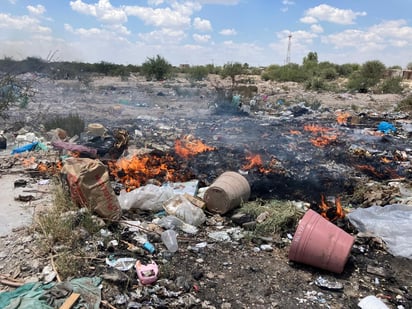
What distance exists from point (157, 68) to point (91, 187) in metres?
24.6

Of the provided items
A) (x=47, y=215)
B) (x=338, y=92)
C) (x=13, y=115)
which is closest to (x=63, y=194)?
(x=47, y=215)

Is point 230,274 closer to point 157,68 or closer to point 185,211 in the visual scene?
point 185,211

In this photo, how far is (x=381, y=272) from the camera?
3320mm

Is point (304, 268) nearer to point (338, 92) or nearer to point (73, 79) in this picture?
point (338, 92)

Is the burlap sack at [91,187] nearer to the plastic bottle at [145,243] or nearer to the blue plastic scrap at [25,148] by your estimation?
the plastic bottle at [145,243]

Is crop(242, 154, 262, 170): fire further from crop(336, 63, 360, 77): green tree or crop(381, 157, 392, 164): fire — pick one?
crop(336, 63, 360, 77): green tree

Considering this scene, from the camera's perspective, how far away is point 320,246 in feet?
10.7

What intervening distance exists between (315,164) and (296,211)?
255 centimetres

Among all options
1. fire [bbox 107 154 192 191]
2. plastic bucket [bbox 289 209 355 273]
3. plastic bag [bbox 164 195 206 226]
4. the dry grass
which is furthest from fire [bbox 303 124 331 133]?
the dry grass

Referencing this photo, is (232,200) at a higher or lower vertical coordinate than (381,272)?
higher

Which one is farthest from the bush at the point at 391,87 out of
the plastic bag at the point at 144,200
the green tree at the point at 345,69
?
the plastic bag at the point at 144,200

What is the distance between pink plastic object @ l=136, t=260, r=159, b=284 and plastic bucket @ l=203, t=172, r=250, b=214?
4.60ft

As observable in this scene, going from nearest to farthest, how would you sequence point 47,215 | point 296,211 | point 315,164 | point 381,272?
point 381,272 < point 47,215 < point 296,211 < point 315,164

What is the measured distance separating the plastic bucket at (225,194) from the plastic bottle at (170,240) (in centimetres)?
85
